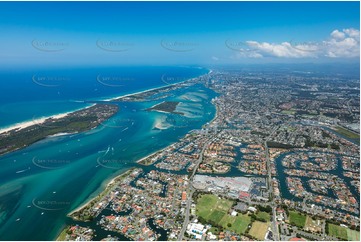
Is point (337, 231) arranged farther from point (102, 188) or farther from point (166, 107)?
point (166, 107)

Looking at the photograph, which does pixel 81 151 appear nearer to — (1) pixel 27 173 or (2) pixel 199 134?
(1) pixel 27 173

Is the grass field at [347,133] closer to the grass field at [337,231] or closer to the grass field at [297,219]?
the grass field at [337,231]

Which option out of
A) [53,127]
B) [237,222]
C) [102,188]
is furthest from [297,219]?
[53,127]

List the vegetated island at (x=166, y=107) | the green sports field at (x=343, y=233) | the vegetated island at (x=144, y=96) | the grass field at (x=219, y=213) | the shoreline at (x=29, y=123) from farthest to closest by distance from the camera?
the vegetated island at (x=144, y=96), the vegetated island at (x=166, y=107), the shoreline at (x=29, y=123), the grass field at (x=219, y=213), the green sports field at (x=343, y=233)

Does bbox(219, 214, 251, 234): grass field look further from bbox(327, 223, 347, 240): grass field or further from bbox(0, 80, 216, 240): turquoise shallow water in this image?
bbox(0, 80, 216, 240): turquoise shallow water

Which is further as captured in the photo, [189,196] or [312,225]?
[189,196]

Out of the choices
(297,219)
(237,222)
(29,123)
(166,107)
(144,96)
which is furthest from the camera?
(144,96)

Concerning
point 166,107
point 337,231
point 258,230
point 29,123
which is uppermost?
point 29,123

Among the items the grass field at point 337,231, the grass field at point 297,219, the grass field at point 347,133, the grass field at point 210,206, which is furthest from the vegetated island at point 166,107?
the grass field at point 337,231
